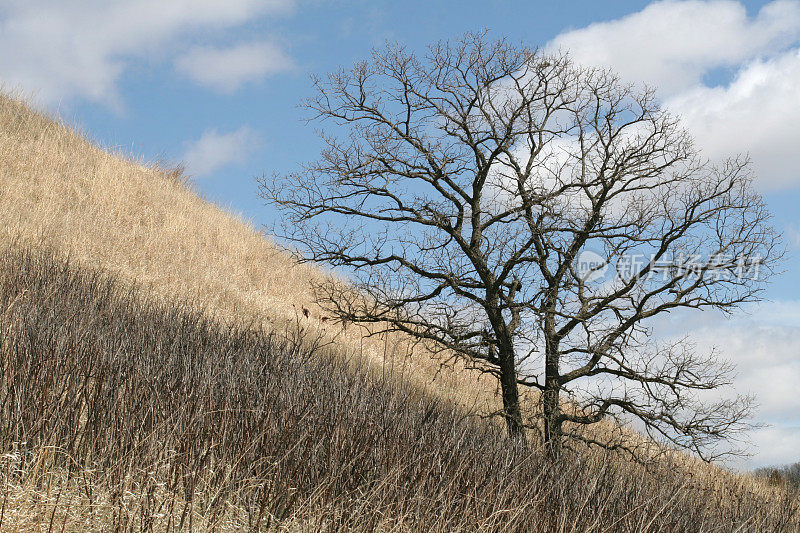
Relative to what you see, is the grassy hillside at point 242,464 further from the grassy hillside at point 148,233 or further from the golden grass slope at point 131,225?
the golden grass slope at point 131,225

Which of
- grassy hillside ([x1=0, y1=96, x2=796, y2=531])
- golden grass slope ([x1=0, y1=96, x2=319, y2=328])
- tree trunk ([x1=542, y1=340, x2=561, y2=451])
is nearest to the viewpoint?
grassy hillside ([x1=0, y1=96, x2=796, y2=531])

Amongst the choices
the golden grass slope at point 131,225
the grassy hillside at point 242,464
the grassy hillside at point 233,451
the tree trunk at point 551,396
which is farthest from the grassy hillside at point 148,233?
the grassy hillside at point 242,464

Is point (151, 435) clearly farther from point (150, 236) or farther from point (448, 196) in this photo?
point (150, 236)

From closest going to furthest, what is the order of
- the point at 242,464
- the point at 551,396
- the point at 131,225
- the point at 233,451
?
the point at 242,464 → the point at 233,451 → the point at 551,396 → the point at 131,225

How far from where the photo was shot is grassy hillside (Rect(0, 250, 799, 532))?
3.75 m

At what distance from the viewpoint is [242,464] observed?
14.6 feet

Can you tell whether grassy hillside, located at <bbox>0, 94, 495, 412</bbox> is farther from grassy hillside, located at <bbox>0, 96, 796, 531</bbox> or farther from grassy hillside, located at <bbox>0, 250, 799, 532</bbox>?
grassy hillside, located at <bbox>0, 250, 799, 532</bbox>

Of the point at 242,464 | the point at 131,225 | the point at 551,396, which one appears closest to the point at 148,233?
the point at 131,225

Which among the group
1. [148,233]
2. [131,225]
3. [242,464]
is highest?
[131,225]

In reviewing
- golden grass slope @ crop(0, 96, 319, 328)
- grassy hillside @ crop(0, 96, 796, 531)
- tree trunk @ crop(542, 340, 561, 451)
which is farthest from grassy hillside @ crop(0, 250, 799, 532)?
golden grass slope @ crop(0, 96, 319, 328)

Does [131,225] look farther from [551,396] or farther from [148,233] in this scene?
[551,396]

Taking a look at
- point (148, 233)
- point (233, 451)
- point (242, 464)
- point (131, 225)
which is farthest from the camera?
point (131, 225)

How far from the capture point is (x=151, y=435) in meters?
4.25

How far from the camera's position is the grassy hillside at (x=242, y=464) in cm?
375
